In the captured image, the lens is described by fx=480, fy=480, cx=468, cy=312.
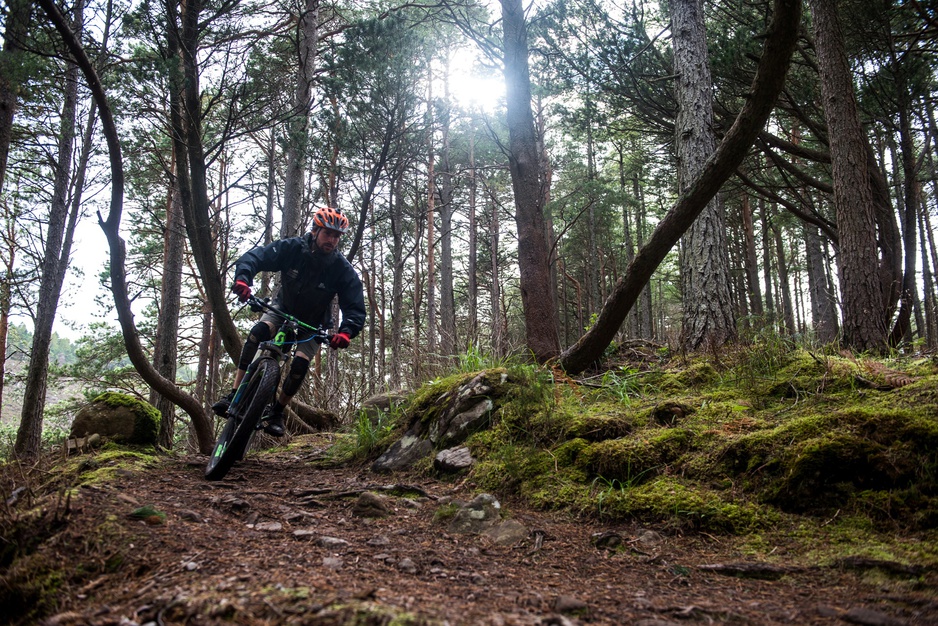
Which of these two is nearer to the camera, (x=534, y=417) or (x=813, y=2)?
(x=534, y=417)

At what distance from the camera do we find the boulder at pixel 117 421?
462 cm

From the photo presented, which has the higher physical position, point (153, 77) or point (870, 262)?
point (153, 77)

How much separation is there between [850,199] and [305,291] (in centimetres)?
657

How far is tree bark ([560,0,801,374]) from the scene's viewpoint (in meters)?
2.72

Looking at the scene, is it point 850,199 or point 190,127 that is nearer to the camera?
point 190,127

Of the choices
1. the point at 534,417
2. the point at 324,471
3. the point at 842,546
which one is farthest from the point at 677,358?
the point at 324,471

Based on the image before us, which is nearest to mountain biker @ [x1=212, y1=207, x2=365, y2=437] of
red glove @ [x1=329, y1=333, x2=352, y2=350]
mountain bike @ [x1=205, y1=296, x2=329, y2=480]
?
red glove @ [x1=329, y1=333, x2=352, y2=350]

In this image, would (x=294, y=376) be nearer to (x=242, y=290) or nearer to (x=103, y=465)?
(x=242, y=290)

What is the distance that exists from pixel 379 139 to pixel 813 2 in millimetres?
6072

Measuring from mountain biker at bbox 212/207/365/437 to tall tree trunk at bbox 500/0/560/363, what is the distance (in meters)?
2.12

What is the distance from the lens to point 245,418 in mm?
3701

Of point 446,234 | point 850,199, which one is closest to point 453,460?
point 850,199

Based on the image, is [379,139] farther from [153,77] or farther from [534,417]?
[534,417]

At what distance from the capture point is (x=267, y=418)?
420 cm
